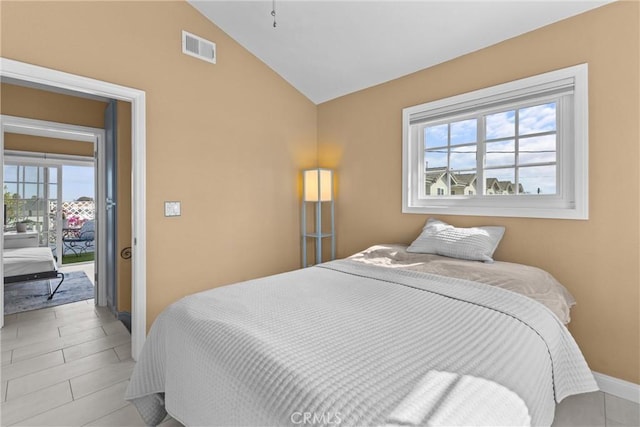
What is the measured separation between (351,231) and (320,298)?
2.00m

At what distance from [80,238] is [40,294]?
3.55m

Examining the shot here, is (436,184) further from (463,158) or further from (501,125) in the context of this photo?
(501,125)

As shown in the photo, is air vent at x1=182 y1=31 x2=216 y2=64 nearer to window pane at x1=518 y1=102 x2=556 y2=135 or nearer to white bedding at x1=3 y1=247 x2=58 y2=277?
window pane at x1=518 y1=102 x2=556 y2=135

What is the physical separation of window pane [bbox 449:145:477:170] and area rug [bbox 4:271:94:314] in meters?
4.62

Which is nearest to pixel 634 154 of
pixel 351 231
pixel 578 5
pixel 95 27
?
pixel 578 5

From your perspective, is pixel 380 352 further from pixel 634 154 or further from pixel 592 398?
pixel 634 154

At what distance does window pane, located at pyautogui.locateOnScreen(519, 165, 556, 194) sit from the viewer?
7.56 feet

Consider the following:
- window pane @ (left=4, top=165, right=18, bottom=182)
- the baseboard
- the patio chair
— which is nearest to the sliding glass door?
window pane @ (left=4, top=165, right=18, bottom=182)

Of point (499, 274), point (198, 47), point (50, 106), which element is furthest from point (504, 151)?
point (50, 106)

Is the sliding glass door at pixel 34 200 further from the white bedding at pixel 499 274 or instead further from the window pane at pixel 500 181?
the window pane at pixel 500 181

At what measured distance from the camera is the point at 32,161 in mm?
5633

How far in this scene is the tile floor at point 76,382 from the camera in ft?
5.82

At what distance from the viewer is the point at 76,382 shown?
6.95ft

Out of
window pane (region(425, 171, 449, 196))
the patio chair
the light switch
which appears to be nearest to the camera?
the light switch
